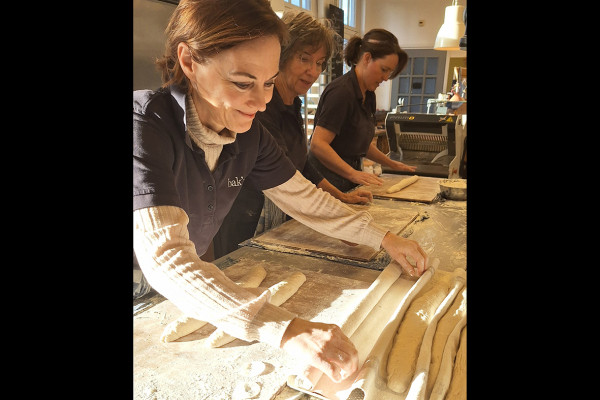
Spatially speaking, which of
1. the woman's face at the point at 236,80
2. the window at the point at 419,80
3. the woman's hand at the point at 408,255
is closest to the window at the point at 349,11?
the window at the point at 419,80

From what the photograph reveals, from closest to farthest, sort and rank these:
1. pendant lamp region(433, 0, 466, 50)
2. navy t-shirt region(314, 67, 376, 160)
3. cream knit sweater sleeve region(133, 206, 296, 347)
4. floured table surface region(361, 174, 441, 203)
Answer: cream knit sweater sleeve region(133, 206, 296, 347)
pendant lamp region(433, 0, 466, 50)
navy t-shirt region(314, 67, 376, 160)
floured table surface region(361, 174, 441, 203)

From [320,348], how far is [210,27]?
0.49 m

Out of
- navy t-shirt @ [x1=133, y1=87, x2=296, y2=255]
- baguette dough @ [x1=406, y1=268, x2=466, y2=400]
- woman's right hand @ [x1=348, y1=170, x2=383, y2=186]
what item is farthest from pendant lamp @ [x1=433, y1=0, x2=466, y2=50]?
woman's right hand @ [x1=348, y1=170, x2=383, y2=186]

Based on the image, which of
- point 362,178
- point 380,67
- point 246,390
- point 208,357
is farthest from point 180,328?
point 362,178

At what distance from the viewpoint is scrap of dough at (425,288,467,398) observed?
68 centimetres

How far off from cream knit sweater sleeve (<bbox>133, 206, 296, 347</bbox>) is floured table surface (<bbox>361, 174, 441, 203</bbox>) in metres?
1.10

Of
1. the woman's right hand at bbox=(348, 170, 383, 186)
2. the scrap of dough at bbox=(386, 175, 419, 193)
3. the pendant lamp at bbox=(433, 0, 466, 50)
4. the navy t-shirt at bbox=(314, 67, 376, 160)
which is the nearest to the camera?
the pendant lamp at bbox=(433, 0, 466, 50)

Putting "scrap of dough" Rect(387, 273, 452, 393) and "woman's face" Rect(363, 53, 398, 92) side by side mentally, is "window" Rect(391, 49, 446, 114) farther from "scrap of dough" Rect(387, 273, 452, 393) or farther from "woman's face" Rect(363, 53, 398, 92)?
"scrap of dough" Rect(387, 273, 452, 393)

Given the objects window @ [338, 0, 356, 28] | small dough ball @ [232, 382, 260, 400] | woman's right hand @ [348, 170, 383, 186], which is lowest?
small dough ball @ [232, 382, 260, 400]

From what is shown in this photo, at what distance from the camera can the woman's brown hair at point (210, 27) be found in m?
0.62

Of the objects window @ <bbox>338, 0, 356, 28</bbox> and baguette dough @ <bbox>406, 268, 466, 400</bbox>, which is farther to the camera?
window @ <bbox>338, 0, 356, 28</bbox>
